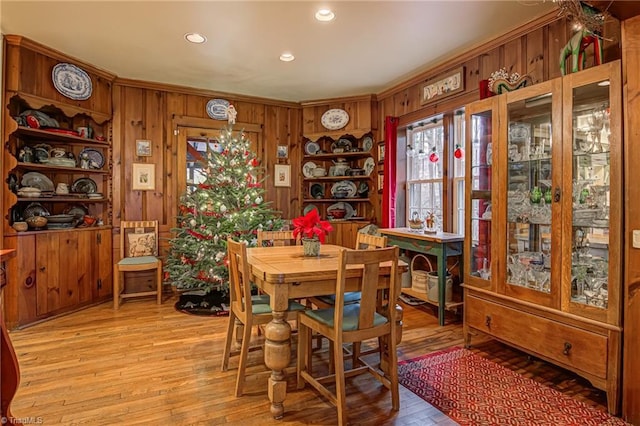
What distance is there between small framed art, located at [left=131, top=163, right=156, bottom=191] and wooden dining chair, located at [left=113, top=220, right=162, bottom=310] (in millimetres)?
444

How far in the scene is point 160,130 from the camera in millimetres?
4770

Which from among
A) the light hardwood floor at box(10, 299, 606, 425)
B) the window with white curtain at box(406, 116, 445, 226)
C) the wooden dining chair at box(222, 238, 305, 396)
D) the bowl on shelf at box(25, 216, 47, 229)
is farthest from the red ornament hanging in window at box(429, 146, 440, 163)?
the bowl on shelf at box(25, 216, 47, 229)

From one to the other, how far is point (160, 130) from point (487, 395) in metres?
4.57

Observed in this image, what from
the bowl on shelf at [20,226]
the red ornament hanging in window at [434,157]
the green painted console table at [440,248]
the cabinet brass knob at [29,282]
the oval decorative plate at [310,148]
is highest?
the oval decorative plate at [310,148]

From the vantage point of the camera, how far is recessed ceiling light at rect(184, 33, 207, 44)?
332cm

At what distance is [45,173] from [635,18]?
5.24 m

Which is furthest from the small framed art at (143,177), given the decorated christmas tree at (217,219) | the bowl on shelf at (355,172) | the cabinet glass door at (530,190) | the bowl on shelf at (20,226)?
the cabinet glass door at (530,190)

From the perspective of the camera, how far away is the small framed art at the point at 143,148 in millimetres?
4652

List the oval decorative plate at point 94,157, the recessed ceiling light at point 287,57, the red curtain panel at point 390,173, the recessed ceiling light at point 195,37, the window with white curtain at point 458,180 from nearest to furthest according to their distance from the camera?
the recessed ceiling light at point 195,37, the recessed ceiling light at point 287,57, the window with white curtain at point 458,180, the oval decorative plate at point 94,157, the red curtain panel at point 390,173

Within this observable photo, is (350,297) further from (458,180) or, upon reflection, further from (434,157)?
(434,157)

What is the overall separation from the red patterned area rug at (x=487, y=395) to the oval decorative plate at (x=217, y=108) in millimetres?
3943

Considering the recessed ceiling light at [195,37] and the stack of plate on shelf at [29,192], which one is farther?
the stack of plate on shelf at [29,192]

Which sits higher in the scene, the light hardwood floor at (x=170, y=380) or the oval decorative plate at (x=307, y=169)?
the oval decorative plate at (x=307, y=169)

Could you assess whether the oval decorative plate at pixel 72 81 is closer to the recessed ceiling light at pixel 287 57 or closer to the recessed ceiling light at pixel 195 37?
the recessed ceiling light at pixel 195 37
